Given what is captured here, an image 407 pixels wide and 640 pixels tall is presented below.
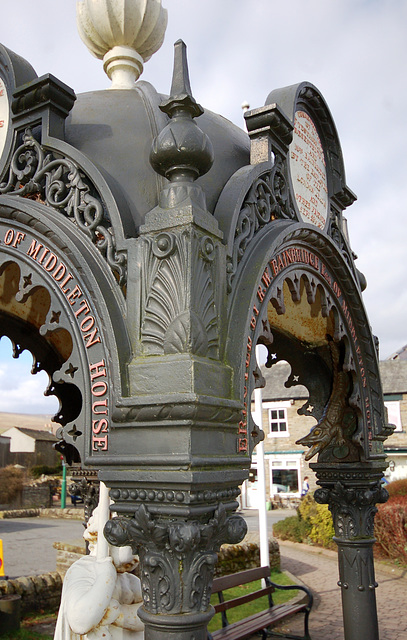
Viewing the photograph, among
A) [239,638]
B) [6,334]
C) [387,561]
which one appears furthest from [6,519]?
[6,334]

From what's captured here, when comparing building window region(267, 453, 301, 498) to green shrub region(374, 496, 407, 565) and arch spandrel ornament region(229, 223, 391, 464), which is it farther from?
arch spandrel ornament region(229, 223, 391, 464)

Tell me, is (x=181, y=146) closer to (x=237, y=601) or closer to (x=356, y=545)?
(x=356, y=545)

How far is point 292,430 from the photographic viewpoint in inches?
1177

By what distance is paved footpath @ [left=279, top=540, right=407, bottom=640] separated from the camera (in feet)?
28.9

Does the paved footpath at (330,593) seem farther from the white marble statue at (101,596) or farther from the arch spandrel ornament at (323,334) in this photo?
the white marble statue at (101,596)

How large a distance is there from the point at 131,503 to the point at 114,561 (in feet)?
3.20

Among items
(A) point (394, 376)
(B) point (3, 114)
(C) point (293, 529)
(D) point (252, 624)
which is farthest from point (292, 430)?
(B) point (3, 114)

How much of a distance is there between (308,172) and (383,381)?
24.3m

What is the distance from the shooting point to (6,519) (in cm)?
2659

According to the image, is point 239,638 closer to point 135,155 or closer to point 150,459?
point 150,459

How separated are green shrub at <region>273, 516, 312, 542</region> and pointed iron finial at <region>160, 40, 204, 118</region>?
16.2 metres

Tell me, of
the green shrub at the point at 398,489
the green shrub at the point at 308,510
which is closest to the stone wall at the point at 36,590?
the green shrub at the point at 308,510

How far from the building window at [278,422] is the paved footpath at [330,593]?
43.8 feet

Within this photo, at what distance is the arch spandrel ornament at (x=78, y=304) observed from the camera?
2.65m
